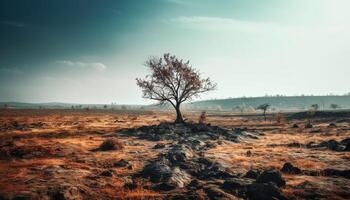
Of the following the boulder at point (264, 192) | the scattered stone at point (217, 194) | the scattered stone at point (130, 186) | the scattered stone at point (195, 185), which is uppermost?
the boulder at point (264, 192)

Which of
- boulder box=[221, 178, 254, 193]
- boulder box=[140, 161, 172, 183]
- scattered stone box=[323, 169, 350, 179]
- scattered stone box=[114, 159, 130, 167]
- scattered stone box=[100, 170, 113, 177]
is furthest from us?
scattered stone box=[114, 159, 130, 167]

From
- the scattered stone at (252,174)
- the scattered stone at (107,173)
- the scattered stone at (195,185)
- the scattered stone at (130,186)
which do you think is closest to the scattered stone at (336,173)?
the scattered stone at (252,174)

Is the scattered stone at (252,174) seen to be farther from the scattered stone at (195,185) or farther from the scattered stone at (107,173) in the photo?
the scattered stone at (107,173)

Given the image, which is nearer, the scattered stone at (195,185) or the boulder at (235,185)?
the boulder at (235,185)

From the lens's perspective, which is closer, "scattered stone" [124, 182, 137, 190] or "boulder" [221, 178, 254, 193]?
"boulder" [221, 178, 254, 193]

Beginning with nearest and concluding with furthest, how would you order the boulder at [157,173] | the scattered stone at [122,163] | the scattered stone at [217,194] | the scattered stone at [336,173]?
the scattered stone at [217,194] → the boulder at [157,173] → the scattered stone at [336,173] → the scattered stone at [122,163]

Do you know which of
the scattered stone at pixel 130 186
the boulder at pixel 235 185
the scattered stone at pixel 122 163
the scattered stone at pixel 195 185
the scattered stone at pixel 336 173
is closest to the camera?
the boulder at pixel 235 185

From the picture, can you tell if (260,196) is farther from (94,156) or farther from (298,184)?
(94,156)

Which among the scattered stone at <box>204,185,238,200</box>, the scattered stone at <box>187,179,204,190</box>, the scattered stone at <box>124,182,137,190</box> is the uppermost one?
the scattered stone at <box>204,185,238,200</box>

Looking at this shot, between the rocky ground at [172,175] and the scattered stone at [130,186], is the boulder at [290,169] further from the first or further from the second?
the scattered stone at [130,186]

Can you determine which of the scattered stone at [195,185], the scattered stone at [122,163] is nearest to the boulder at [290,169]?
the scattered stone at [195,185]

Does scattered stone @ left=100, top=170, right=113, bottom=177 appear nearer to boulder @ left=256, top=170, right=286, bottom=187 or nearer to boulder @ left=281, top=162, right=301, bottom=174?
boulder @ left=256, top=170, right=286, bottom=187

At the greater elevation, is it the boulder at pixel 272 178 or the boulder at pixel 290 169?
the boulder at pixel 272 178

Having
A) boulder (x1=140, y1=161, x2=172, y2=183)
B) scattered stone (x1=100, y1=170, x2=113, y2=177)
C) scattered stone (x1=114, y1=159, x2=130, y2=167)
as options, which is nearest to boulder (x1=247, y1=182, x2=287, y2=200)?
boulder (x1=140, y1=161, x2=172, y2=183)
